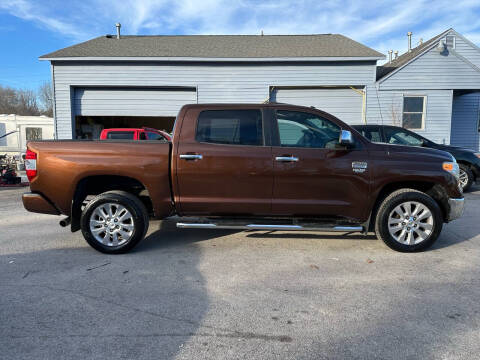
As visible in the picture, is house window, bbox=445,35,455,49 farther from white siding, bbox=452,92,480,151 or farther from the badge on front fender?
the badge on front fender

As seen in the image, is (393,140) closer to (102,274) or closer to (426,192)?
(426,192)

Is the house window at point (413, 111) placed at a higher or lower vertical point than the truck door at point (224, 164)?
higher

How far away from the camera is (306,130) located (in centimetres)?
427

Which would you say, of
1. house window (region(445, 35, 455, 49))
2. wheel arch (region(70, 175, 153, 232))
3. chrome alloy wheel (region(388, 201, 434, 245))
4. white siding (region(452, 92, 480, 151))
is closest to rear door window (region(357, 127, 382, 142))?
chrome alloy wheel (region(388, 201, 434, 245))

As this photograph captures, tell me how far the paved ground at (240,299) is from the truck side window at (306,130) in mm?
1432

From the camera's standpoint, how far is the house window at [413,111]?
13.3m

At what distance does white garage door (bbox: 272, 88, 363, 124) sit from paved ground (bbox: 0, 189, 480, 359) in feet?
30.8

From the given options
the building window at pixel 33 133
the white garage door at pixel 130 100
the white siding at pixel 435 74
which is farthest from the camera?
the building window at pixel 33 133

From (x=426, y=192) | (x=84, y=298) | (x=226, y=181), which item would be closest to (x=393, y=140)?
(x=426, y=192)

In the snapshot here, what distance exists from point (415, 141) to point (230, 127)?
6.13 m

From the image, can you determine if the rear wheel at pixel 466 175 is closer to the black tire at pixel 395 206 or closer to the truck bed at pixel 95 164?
the black tire at pixel 395 206

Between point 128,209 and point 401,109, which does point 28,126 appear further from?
point 401,109

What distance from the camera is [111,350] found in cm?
225

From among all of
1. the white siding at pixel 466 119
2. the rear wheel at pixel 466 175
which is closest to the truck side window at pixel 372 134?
the rear wheel at pixel 466 175
